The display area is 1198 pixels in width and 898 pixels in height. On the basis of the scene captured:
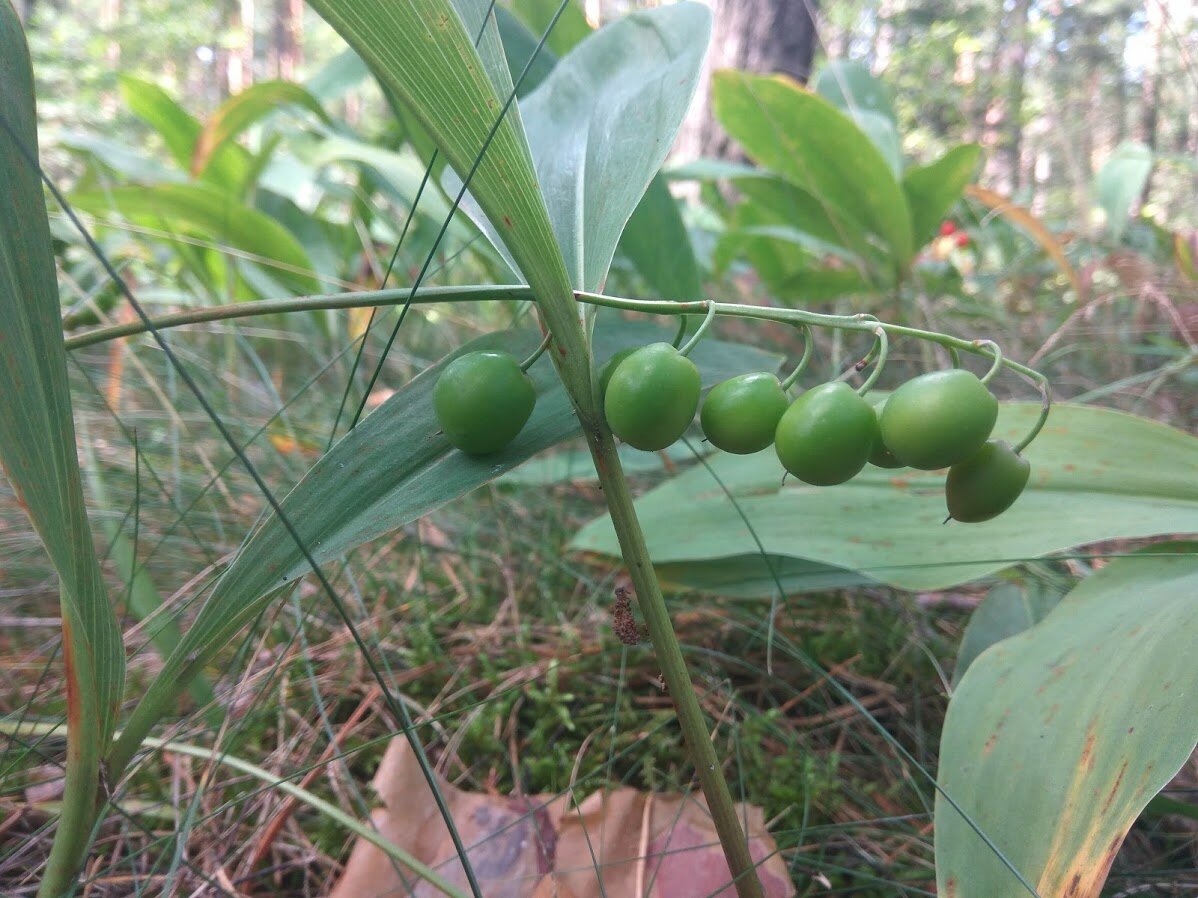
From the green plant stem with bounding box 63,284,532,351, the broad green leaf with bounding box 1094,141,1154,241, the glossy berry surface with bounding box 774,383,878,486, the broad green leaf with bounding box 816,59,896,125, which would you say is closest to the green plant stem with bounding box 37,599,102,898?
the green plant stem with bounding box 63,284,532,351

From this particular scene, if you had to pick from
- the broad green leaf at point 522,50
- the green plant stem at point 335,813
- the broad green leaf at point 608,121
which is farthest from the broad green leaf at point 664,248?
the green plant stem at point 335,813

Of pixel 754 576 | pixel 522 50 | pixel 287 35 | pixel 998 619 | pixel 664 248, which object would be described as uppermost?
pixel 287 35

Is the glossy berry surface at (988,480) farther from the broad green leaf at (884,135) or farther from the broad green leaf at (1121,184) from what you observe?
the broad green leaf at (1121,184)

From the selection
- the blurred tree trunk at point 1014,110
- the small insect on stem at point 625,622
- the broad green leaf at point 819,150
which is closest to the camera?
the small insect on stem at point 625,622

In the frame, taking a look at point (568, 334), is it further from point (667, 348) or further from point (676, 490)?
point (676, 490)

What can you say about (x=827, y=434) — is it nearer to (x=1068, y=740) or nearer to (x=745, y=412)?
(x=745, y=412)

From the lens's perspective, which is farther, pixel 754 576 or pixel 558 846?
pixel 754 576

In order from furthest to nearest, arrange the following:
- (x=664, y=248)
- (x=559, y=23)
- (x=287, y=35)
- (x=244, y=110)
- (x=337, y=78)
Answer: (x=287, y=35), (x=337, y=78), (x=244, y=110), (x=559, y=23), (x=664, y=248)

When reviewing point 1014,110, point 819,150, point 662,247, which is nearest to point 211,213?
point 662,247
